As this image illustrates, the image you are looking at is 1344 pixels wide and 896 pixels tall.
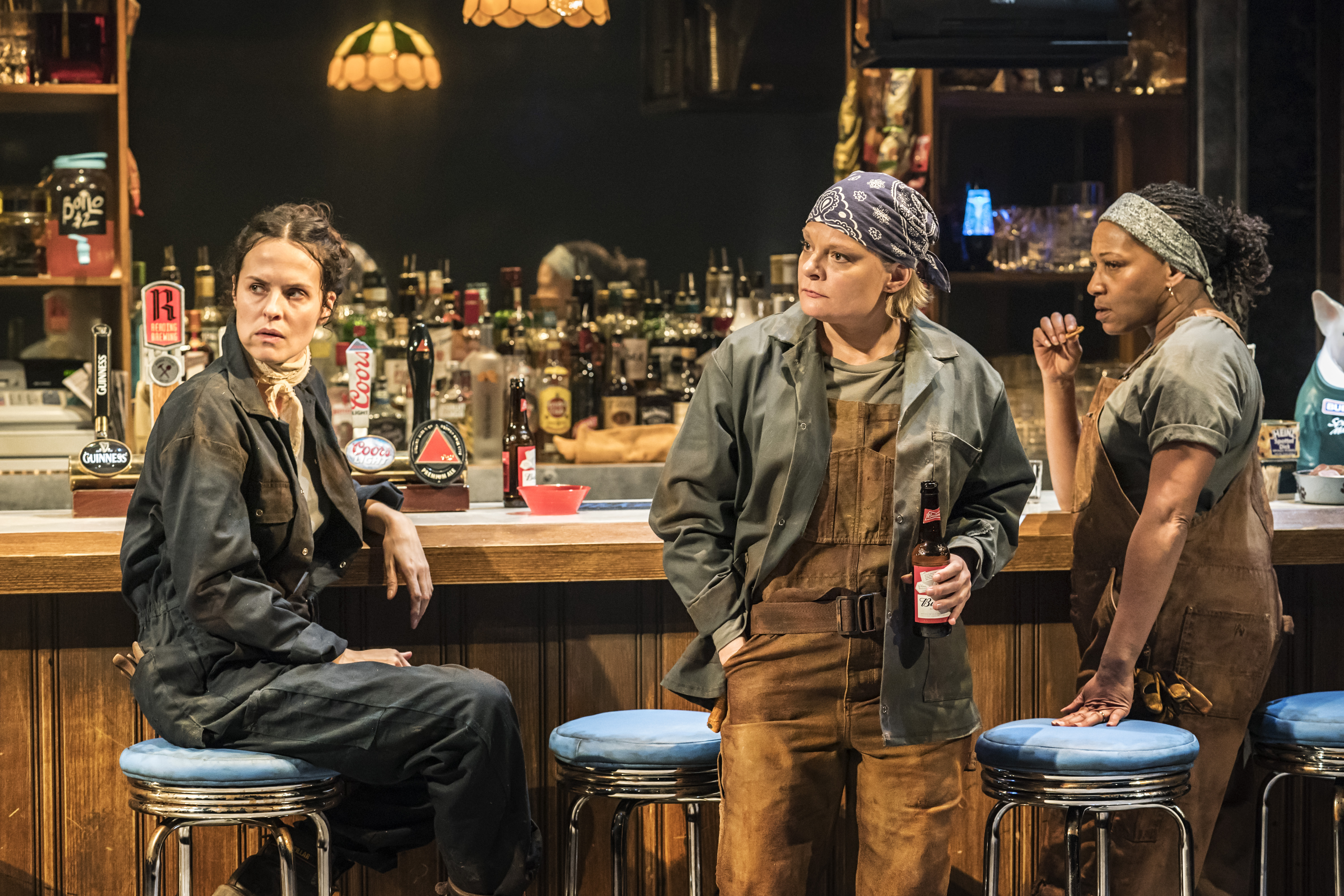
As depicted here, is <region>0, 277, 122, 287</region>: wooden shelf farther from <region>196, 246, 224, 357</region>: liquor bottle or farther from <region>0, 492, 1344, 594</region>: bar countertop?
<region>0, 492, 1344, 594</region>: bar countertop

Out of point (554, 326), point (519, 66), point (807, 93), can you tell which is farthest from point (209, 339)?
point (807, 93)

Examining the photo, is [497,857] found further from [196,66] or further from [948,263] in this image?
[196,66]

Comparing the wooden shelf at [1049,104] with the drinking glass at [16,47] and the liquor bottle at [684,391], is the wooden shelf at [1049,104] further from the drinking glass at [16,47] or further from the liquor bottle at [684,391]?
the drinking glass at [16,47]

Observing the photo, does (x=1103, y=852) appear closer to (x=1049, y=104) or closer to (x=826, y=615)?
(x=826, y=615)

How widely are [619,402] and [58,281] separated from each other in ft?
5.45

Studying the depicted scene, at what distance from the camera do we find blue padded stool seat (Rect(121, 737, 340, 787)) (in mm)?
1964

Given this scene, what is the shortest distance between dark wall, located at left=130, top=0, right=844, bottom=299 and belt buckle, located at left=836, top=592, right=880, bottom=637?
310cm

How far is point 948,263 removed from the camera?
4.52 m

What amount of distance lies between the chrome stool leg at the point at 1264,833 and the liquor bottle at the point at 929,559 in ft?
2.54

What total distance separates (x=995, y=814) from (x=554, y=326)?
2.39 meters

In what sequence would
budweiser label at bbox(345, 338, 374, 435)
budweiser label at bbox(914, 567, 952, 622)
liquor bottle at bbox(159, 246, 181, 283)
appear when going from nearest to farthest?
budweiser label at bbox(914, 567, 952, 622)
budweiser label at bbox(345, 338, 374, 435)
liquor bottle at bbox(159, 246, 181, 283)

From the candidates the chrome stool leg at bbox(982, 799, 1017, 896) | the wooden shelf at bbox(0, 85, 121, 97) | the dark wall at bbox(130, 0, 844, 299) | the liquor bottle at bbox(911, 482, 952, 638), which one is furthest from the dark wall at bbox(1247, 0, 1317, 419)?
the wooden shelf at bbox(0, 85, 121, 97)

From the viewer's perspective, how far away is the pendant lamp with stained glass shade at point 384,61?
14.4 ft

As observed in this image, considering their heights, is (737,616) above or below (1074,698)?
above
